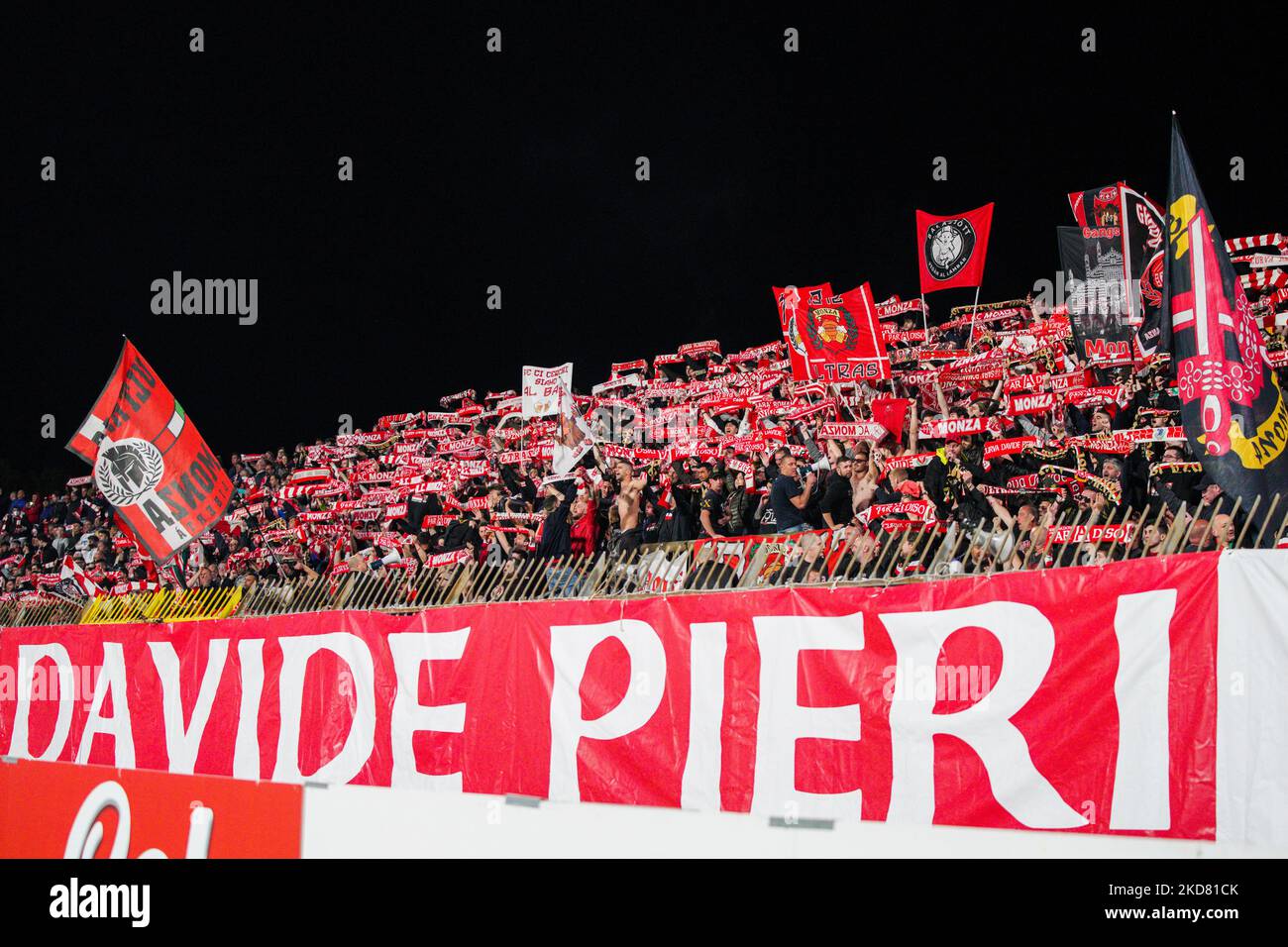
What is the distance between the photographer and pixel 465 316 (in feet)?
109

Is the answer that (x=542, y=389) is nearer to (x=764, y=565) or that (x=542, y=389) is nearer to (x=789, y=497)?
(x=789, y=497)

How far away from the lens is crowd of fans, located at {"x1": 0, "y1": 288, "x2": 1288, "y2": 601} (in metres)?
9.05

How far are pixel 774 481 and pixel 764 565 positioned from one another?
3184 mm

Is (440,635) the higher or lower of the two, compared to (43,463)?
lower

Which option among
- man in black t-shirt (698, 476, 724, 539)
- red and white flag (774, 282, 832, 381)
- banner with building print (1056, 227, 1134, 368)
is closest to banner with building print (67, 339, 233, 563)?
man in black t-shirt (698, 476, 724, 539)

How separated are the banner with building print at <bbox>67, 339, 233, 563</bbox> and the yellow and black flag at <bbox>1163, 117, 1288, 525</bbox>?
851 cm

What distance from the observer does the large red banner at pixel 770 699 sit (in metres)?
5.52

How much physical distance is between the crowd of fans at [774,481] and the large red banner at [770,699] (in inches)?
14.2

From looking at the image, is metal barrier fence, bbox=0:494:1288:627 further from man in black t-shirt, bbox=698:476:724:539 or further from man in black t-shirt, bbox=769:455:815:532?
man in black t-shirt, bbox=698:476:724:539

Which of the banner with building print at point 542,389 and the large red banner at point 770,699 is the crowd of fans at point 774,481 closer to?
the large red banner at point 770,699

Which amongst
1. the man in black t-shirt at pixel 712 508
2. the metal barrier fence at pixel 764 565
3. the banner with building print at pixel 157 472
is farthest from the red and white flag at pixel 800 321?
the banner with building print at pixel 157 472

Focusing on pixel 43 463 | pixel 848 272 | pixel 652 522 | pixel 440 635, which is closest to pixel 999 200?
pixel 848 272

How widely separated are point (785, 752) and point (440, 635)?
309 cm

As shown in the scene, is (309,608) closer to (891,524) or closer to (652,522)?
(652,522)
